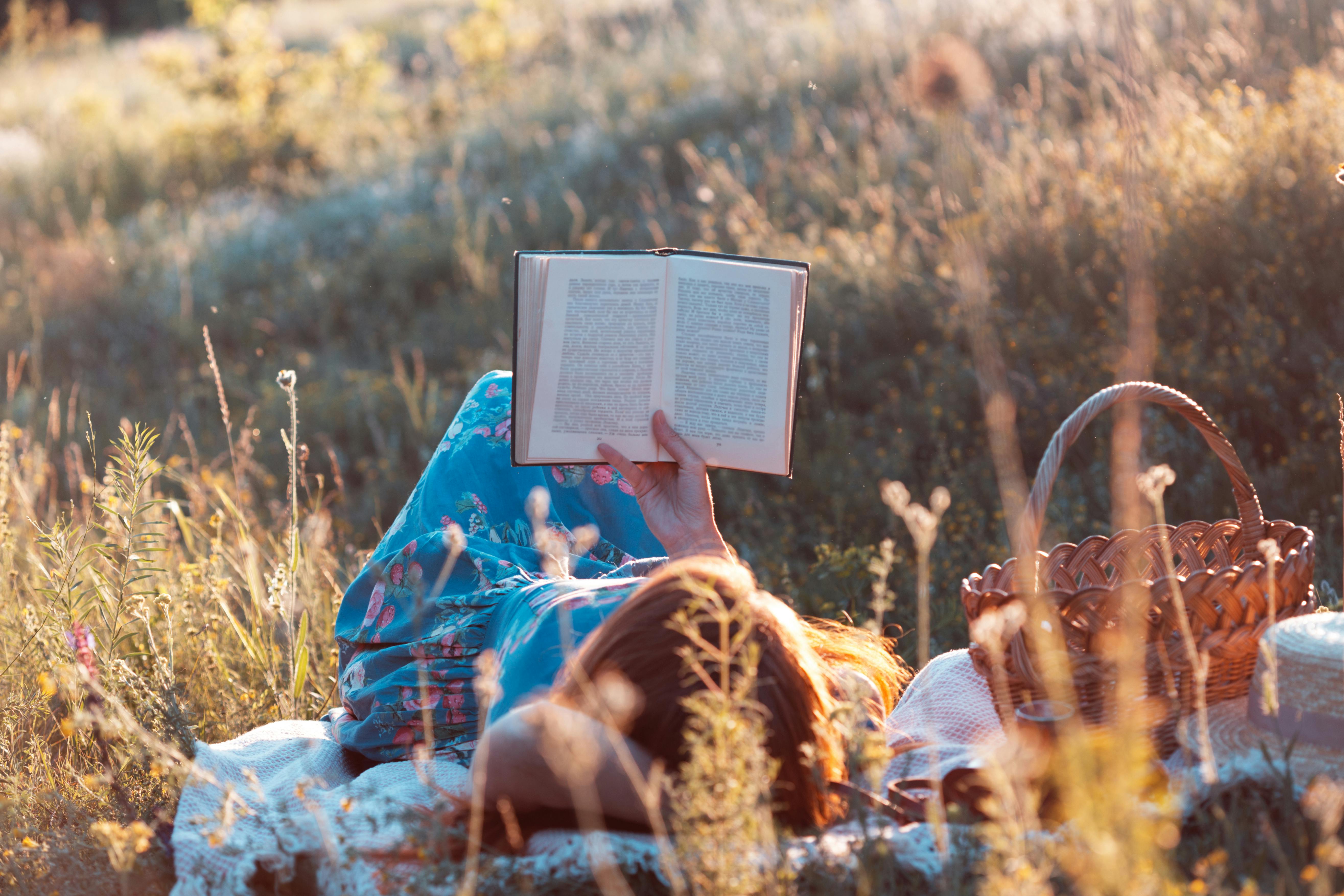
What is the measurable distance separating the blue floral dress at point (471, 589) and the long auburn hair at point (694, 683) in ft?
0.64

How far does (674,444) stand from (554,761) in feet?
2.86

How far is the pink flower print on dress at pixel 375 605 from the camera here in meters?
2.30

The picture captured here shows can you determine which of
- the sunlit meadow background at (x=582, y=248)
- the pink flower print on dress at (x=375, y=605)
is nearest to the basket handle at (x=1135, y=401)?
the sunlit meadow background at (x=582, y=248)

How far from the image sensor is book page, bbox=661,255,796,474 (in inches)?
84.0

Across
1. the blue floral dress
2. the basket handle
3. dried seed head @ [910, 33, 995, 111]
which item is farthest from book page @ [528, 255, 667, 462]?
dried seed head @ [910, 33, 995, 111]

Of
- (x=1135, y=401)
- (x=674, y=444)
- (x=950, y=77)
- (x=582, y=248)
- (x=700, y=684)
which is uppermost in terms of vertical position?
(x=950, y=77)

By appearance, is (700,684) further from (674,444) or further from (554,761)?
(674,444)

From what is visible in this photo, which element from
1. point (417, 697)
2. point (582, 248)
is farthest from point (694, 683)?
point (582, 248)

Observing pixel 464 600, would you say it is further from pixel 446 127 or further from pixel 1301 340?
pixel 446 127

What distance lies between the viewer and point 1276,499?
342cm

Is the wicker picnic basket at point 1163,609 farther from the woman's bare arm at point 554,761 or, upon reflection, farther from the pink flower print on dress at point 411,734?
the pink flower print on dress at point 411,734

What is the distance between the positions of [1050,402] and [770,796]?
2831 millimetres

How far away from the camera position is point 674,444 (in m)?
2.14

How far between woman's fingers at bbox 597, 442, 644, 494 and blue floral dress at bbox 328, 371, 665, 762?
213mm
